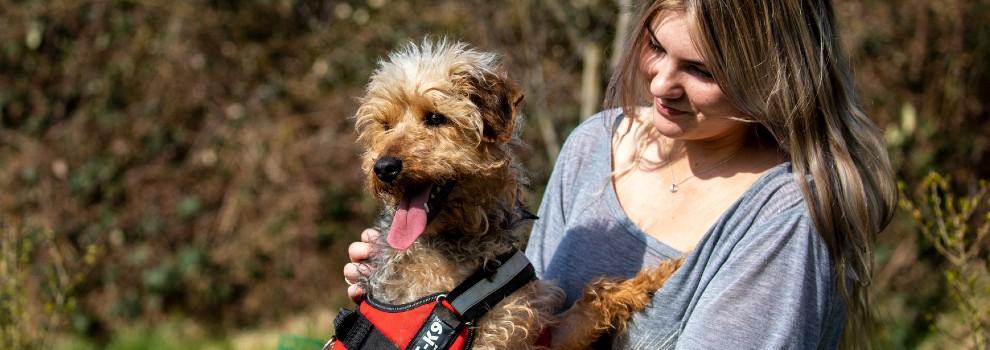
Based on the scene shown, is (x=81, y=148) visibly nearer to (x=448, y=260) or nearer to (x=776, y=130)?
(x=448, y=260)

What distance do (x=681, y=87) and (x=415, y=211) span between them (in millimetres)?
951

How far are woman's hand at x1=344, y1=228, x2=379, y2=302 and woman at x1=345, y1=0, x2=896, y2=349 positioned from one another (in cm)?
1

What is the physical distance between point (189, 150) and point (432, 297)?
580 cm

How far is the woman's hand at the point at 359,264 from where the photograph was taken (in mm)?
3150

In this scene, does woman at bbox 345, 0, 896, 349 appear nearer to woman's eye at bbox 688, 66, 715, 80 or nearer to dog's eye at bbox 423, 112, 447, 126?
woman's eye at bbox 688, 66, 715, 80

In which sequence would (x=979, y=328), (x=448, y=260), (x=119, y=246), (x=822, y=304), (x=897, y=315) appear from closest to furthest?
(x=822, y=304)
(x=448, y=260)
(x=979, y=328)
(x=897, y=315)
(x=119, y=246)

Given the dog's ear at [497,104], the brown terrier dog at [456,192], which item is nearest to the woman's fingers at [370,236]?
the brown terrier dog at [456,192]

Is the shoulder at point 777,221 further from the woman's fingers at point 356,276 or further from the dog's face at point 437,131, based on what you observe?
the woman's fingers at point 356,276

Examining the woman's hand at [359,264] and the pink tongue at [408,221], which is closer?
the pink tongue at [408,221]

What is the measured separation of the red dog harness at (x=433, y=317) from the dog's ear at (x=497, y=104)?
41 cm

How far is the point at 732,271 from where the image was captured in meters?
2.69

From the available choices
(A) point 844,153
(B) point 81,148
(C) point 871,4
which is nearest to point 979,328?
(A) point 844,153

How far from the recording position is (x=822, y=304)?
2701mm

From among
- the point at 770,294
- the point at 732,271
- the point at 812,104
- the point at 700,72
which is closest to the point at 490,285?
the point at 732,271
